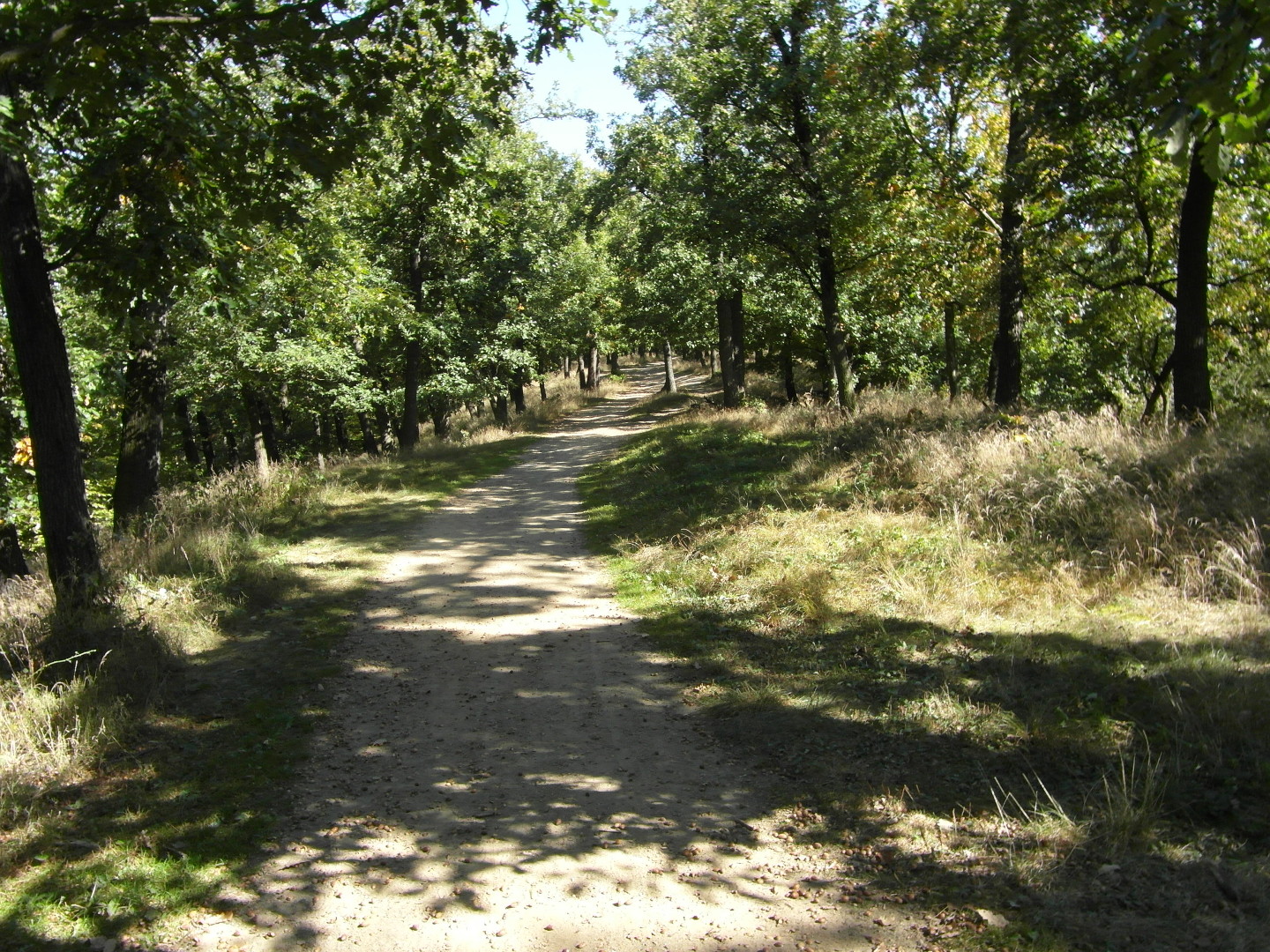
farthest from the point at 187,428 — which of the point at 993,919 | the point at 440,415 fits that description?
the point at 993,919

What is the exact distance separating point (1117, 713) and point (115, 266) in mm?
8024

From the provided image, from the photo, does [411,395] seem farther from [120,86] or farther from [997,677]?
[997,677]

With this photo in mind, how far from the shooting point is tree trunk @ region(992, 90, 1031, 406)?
49.5ft

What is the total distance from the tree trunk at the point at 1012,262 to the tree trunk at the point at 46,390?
46.6 ft

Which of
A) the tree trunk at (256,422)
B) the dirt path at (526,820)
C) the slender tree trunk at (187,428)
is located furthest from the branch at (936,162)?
the slender tree trunk at (187,428)

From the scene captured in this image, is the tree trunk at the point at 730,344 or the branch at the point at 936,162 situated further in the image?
the tree trunk at the point at 730,344

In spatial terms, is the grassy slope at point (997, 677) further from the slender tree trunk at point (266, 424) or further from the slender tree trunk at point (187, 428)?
the slender tree trunk at point (187, 428)

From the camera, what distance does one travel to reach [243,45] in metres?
5.89

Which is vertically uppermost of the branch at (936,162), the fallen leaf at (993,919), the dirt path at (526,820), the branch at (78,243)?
the branch at (936,162)

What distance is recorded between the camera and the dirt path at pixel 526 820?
3898mm

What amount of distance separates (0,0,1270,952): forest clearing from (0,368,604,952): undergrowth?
0.12 ft

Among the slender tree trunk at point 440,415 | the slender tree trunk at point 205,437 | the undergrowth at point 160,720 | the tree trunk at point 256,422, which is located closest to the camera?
the undergrowth at point 160,720

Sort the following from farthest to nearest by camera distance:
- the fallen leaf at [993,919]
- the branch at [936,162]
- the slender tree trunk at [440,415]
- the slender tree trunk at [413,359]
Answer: the slender tree trunk at [440,415], the slender tree trunk at [413,359], the branch at [936,162], the fallen leaf at [993,919]

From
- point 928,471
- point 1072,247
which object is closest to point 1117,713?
point 928,471
